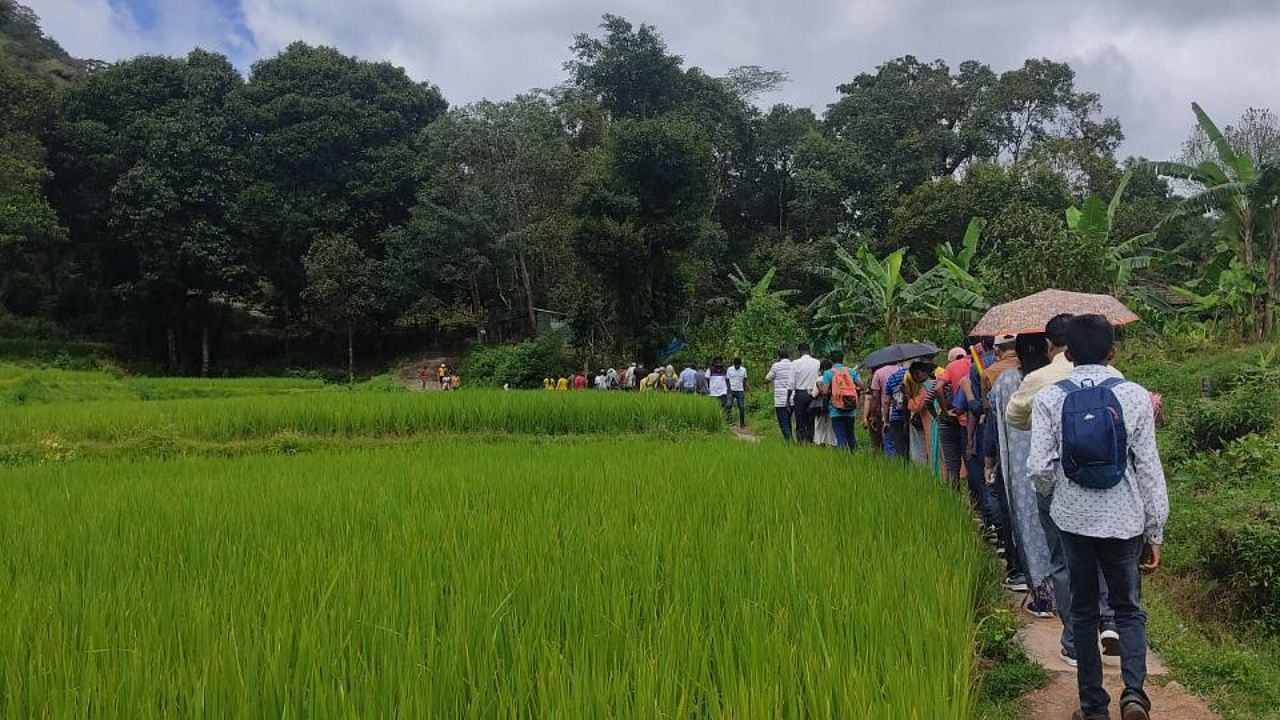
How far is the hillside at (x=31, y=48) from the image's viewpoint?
31906mm

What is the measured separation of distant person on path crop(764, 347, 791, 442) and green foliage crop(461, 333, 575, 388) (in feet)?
41.0

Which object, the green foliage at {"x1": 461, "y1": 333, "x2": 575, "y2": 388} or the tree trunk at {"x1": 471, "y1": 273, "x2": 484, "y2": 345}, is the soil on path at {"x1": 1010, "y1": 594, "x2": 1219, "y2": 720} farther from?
the tree trunk at {"x1": 471, "y1": 273, "x2": 484, "y2": 345}

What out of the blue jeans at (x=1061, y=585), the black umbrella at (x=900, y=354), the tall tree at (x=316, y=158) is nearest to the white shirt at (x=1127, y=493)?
the blue jeans at (x=1061, y=585)

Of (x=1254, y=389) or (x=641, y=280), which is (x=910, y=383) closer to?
(x=1254, y=389)

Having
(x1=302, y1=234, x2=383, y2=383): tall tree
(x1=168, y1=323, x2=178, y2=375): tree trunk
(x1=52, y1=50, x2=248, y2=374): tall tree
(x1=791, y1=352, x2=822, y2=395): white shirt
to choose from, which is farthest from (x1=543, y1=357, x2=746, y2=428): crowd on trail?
(x1=168, y1=323, x2=178, y2=375): tree trunk

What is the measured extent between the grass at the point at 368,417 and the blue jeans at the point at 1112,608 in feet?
27.7

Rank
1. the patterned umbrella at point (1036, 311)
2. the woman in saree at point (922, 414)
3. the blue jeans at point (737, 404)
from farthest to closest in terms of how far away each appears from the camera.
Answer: the blue jeans at point (737, 404), the woman in saree at point (922, 414), the patterned umbrella at point (1036, 311)

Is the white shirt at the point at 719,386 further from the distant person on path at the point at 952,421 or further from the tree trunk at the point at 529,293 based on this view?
the tree trunk at the point at 529,293

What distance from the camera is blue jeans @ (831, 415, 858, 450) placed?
809 centimetres

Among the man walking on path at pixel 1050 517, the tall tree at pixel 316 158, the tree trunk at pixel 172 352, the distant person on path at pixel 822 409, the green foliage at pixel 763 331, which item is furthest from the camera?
the tree trunk at pixel 172 352

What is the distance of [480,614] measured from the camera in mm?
2350

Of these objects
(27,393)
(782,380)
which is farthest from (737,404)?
(27,393)

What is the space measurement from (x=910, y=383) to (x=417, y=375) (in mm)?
24083

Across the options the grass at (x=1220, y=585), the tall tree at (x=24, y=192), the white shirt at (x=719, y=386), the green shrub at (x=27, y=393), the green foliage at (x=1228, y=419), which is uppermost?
the tall tree at (x=24, y=192)
